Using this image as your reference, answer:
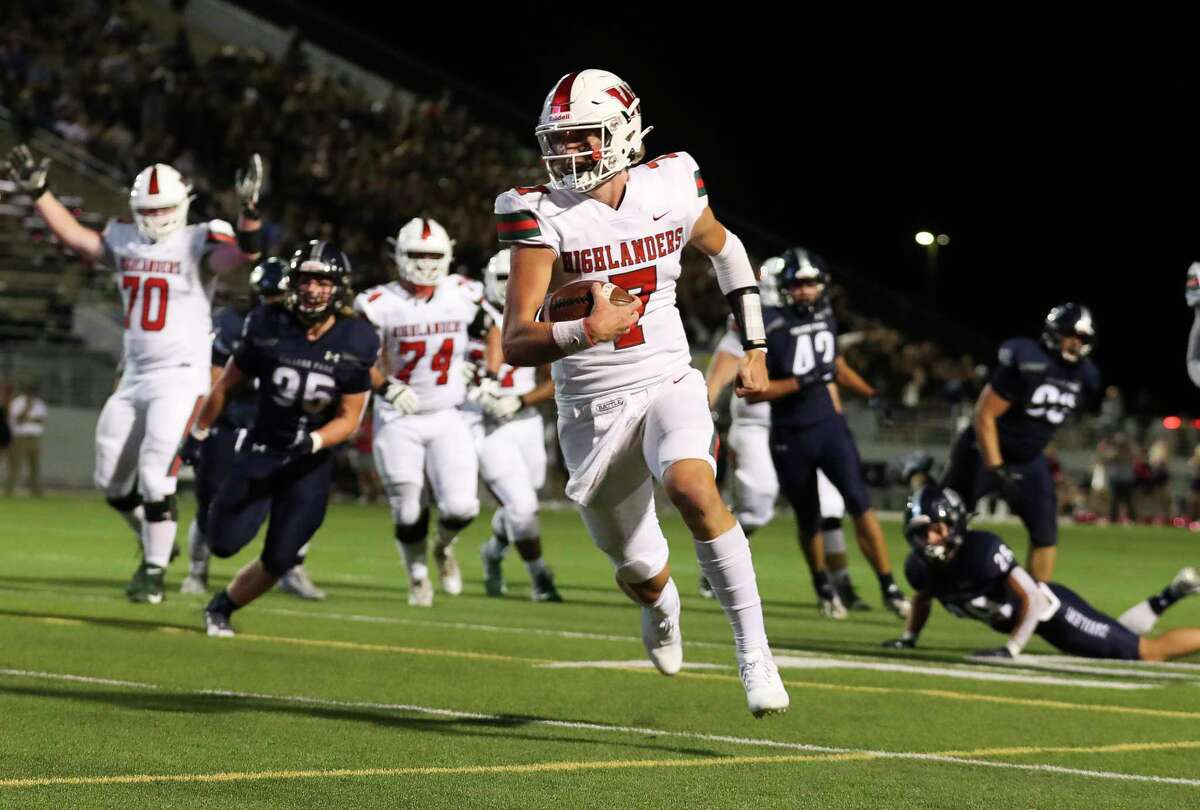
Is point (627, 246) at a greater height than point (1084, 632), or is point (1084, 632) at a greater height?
point (627, 246)

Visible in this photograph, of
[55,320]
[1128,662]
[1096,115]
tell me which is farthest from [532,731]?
[1096,115]

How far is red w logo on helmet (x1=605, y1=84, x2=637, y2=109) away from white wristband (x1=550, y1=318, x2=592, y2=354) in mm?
849

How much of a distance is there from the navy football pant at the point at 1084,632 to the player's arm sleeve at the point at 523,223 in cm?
408

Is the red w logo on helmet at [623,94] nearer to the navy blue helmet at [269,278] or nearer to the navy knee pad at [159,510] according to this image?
the navy blue helmet at [269,278]

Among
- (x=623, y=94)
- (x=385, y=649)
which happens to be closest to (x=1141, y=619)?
(x=385, y=649)

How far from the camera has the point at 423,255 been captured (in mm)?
11648

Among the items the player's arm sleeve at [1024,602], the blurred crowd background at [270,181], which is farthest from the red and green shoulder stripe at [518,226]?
the blurred crowd background at [270,181]

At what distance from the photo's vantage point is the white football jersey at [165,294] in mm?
10758

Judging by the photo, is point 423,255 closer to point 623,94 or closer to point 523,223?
point 623,94

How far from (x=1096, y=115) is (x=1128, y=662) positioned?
92.6 ft

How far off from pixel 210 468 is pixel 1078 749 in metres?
6.58

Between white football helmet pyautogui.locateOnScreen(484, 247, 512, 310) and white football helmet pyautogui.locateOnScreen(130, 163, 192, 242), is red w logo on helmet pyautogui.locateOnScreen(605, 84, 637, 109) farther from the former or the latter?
white football helmet pyautogui.locateOnScreen(484, 247, 512, 310)

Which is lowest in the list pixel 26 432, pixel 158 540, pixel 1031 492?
pixel 158 540

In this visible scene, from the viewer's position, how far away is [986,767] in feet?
19.4
